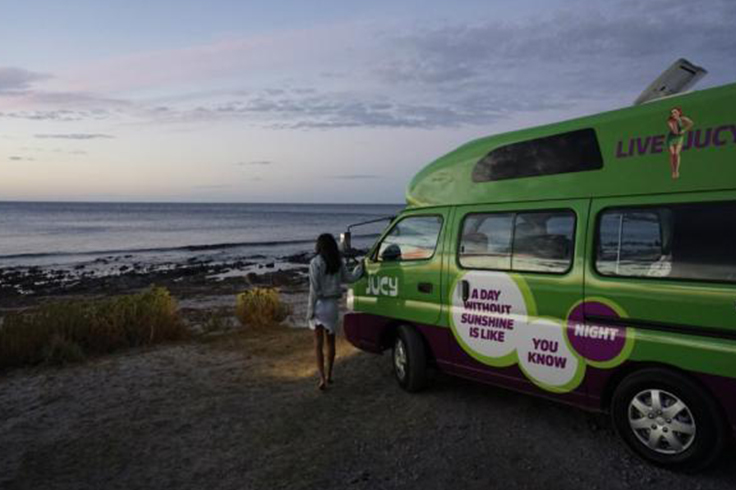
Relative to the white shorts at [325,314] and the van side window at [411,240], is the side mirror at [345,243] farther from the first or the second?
the white shorts at [325,314]

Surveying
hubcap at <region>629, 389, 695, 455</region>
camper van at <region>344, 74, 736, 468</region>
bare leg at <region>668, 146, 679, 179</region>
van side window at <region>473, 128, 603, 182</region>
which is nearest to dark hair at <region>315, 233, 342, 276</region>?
camper van at <region>344, 74, 736, 468</region>

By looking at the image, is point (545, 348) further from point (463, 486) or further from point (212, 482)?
point (212, 482)

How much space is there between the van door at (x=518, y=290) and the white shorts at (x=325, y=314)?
1607 mm

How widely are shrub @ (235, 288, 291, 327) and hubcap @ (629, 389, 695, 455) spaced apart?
26.1ft

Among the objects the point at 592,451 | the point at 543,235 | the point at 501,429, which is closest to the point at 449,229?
the point at 543,235

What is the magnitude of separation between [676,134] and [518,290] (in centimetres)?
183

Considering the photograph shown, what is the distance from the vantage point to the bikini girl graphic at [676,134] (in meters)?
4.35

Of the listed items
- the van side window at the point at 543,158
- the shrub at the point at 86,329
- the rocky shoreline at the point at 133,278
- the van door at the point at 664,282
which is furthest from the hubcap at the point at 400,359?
the rocky shoreline at the point at 133,278

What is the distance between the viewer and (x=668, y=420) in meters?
4.47

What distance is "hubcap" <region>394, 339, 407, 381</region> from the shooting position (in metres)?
6.78

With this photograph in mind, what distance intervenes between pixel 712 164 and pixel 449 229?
265 cm

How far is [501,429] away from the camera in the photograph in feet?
18.2

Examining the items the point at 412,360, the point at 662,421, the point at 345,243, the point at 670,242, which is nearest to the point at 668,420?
the point at 662,421

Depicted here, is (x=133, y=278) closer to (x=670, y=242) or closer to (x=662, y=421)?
(x=662, y=421)
